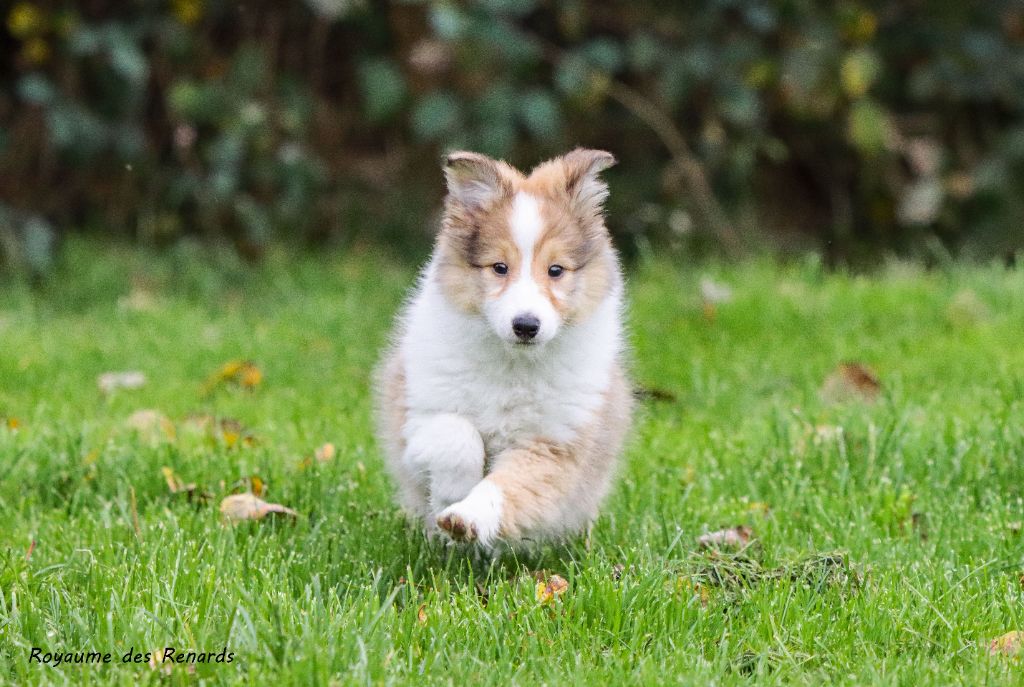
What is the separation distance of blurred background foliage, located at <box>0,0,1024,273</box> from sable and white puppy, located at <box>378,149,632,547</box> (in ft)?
10.9

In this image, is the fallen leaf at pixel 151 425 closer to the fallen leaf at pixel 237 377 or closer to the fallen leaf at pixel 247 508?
the fallen leaf at pixel 237 377

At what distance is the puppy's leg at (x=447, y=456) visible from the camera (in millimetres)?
3324

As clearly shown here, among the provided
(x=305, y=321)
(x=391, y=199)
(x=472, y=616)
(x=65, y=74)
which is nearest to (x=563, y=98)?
(x=391, y=199)

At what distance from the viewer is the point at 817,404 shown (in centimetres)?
486

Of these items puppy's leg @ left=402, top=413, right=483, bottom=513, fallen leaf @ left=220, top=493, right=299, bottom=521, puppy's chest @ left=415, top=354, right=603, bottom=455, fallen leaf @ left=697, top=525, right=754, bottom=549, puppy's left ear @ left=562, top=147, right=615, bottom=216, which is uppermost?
puppy's left ear @ left=562, top=147, right=615, bottom=216

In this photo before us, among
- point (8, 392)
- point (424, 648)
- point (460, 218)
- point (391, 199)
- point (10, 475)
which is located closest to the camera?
point (424, 648)

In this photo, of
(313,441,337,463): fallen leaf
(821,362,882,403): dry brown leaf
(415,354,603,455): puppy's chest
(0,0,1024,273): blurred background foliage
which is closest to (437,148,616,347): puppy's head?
(415,354,603,455): puppy's chest

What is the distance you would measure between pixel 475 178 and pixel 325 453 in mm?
1315

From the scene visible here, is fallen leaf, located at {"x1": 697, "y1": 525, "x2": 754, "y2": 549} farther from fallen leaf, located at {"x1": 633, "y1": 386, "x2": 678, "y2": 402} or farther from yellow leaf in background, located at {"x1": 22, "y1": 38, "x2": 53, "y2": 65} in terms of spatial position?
yellow leaf in background, located at {"x1": 22, "y1": 38, "x2": 53, "y2": 65}

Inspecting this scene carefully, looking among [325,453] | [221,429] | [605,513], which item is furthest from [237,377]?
[605,513]

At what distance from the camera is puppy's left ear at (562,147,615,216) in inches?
139

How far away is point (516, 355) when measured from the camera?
11.3 feet

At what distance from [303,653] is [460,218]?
139 centimetres

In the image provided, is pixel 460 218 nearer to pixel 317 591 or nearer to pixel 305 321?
pixel 317 591
